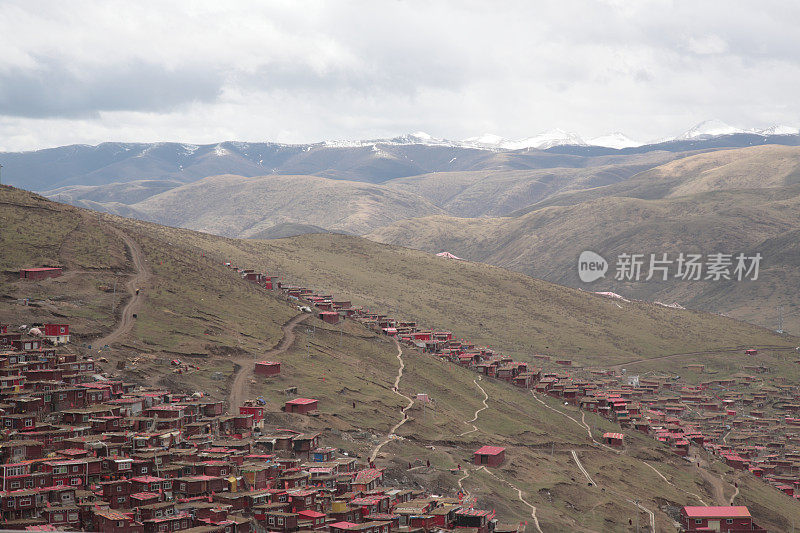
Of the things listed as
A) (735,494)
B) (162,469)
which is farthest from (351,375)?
(735,494)

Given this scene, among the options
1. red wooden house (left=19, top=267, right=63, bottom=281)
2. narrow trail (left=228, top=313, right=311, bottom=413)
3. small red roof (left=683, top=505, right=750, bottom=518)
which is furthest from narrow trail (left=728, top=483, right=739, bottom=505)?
red wooden house (left=19, top=267, right=63, bottom=281)

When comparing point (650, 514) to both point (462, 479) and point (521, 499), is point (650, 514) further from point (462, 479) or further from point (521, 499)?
point (462, 479)

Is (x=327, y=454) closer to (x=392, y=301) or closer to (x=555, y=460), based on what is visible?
(x=555, y=460)

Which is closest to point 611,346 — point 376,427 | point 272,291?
point 272,291

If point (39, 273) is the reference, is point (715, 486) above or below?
below

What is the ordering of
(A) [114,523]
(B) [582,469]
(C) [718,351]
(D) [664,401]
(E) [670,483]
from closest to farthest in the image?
1. (A) [114,523]
2. (B) [582,469]
3. (E) [670,483]
4. (D) [664,401]
5. (C) [718,351]

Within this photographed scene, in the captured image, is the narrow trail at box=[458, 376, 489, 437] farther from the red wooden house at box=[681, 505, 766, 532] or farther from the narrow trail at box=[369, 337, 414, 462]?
the red wooden house at box=[681, 505, 766, 532]

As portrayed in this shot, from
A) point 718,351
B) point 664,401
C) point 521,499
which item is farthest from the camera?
point 718,351
